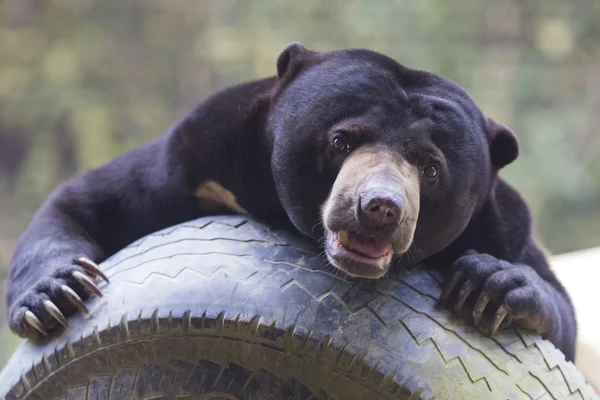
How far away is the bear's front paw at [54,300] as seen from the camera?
200cm

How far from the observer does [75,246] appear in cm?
239

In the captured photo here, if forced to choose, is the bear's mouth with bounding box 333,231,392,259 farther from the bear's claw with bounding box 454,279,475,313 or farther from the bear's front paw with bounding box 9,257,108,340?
the bear's front paw with bounding box 9,257,108,340

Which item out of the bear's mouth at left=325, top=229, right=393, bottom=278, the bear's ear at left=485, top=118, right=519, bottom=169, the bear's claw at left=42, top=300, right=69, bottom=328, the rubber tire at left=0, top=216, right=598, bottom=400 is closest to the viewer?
the rubber tire at left=0, top=216, right=598, bottom=400

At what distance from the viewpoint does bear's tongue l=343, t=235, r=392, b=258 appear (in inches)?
74.8

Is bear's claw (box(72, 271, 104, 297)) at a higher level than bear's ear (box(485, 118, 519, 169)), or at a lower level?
lower

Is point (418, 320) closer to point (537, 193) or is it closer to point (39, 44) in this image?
point (537, 193)

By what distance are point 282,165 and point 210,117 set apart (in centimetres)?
38

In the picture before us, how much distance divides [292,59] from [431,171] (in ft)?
2.07

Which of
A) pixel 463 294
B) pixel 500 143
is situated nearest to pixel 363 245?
pixel 463 294

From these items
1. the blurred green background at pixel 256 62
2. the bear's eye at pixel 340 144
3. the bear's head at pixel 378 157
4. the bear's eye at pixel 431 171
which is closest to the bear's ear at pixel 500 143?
the bear's head at pixel 378 157

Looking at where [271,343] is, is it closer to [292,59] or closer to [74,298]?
[74,298]

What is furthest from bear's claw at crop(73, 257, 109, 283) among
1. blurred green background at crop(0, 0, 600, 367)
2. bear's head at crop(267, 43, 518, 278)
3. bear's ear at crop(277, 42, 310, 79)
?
blurred green background at crop(0, 0, 600, 367)

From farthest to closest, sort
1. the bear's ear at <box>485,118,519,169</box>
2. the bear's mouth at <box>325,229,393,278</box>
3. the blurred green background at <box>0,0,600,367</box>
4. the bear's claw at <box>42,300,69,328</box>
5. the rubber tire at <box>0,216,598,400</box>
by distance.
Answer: the blurred green background at <box>0,0,600,367</box> < the bear's ear at <box>485,118,519,169</box> < the bear's claw at <box>42,300,69,328</box> < the bear's mouth at <box>325,229,393,278</box> < the rubber tire at <box>0,216,598,400</box>

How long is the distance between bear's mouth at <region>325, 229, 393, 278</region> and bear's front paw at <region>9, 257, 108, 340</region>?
0.61 m
